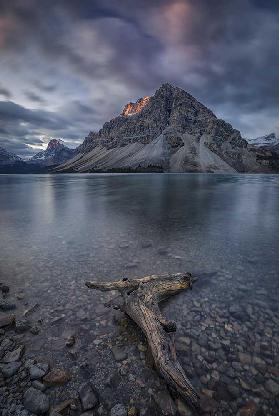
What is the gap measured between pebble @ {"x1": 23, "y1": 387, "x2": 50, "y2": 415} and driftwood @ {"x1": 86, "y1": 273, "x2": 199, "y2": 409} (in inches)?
99.3

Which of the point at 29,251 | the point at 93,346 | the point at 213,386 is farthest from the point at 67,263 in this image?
the point at 213,386

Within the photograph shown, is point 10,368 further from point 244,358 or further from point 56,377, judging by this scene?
point 244,358

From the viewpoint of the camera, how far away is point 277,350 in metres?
6.91

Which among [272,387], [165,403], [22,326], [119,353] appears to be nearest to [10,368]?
[22,326]

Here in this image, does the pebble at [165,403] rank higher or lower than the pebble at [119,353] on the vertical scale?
lower

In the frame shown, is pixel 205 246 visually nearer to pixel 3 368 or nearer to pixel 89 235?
pixel 89 235

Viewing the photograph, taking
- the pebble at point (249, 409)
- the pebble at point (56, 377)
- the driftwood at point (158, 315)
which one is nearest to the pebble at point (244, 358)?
the pebble at point (249, 409)

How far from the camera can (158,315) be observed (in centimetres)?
746

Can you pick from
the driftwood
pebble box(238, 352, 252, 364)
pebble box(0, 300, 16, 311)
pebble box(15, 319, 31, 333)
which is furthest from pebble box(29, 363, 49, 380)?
pebble box(238, 352, 252, 364)

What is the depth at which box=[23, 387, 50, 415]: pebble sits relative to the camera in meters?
5.23

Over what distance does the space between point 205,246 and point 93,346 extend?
407 inches

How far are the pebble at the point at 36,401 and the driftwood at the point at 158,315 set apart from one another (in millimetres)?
2522

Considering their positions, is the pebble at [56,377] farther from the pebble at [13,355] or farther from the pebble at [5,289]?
the pebble at [5,289]

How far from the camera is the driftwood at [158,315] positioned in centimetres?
557
